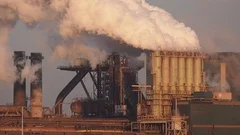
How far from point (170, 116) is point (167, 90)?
5.39 meters

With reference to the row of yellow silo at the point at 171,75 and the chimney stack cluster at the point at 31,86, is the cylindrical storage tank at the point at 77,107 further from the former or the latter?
the row of yellow silo at the point at 171,75

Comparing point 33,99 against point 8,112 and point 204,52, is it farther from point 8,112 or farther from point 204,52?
point 204,52

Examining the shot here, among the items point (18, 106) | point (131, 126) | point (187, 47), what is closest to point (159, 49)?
point (187, 47)

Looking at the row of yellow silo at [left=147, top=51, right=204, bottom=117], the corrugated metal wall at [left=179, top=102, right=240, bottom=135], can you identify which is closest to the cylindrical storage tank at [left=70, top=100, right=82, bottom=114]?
the row of yellow silo at [left=147, top=51, right=204, bottom=117]

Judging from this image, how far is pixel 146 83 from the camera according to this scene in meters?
103

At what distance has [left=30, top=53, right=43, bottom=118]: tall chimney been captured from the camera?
380ft

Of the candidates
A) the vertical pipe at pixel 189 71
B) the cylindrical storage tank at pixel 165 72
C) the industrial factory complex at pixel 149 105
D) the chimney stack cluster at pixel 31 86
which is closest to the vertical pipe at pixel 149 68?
the industrial factory complex at pixel 149 105

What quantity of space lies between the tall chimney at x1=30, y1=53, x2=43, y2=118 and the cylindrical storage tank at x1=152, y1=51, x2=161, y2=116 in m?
21.4

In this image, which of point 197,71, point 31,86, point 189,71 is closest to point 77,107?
point 31,86

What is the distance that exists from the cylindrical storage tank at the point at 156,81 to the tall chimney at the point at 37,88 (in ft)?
70.4

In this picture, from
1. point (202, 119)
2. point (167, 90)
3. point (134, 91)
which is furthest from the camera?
point (134, 91)

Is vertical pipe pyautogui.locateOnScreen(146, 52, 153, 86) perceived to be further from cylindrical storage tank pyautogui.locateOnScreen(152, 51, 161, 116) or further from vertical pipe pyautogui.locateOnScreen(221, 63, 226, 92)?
vertical pipe pyautogui.locateOnScreen(221, 63, 226, 92)

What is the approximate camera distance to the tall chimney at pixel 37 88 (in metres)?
116

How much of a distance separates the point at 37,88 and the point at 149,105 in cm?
2259
